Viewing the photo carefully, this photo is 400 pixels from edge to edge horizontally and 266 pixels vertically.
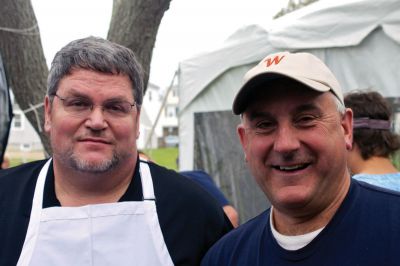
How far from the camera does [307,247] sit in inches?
52.9

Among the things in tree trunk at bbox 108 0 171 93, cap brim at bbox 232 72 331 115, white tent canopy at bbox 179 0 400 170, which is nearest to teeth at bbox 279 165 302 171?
cap brim at bbox 232 72 331 115

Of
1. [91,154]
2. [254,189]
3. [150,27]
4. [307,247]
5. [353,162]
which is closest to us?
[307,247]

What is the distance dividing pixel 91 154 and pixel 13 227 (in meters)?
0.39

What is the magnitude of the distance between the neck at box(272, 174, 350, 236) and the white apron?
0.53 m

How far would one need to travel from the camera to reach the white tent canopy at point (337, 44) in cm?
371

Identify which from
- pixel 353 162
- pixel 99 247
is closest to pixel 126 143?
pixel 99 247

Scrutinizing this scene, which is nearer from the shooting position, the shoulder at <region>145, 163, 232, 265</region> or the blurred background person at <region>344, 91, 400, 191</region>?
the shoulder at <region>145, 163, 232, 265</region>

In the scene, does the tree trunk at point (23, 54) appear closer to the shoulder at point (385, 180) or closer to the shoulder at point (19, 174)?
the shoulder at point (19, 174)

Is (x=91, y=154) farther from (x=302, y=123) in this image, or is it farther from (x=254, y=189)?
(x=254, y=189)

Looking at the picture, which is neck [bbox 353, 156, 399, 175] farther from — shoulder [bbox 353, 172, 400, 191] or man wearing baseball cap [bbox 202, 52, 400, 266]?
man wearing baseball cap [bbox 202, 52, 400, 266]

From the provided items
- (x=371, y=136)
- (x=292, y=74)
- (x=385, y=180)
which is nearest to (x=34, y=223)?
(x=292, y=74)

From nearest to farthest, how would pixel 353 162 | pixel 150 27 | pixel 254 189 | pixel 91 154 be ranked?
1. pixel 91 154
2. pixel 353 162
3. pixel 150 27
4. pixel 254 189

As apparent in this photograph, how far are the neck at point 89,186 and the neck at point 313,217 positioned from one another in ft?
2.26

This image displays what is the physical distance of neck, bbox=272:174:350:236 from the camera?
1.40 meters
